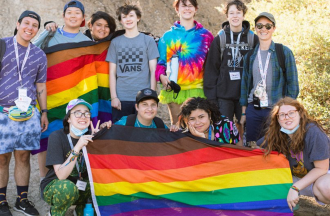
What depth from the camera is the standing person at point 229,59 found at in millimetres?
5988

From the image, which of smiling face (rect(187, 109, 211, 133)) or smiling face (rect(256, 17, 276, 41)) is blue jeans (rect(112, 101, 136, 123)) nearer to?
smiling face (rect(187, 109, 211, 133))

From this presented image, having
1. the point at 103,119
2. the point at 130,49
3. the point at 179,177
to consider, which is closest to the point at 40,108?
the point at 103,119

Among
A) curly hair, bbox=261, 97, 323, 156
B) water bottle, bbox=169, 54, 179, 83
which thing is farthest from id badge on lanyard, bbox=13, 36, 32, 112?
curly hair, bbox=261, 97, 323, 156

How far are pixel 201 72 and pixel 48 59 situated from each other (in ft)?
7.36

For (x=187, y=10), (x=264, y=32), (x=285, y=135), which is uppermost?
(x=187, y=10)

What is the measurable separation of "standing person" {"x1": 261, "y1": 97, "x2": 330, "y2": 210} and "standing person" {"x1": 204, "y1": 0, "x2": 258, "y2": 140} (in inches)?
41.6

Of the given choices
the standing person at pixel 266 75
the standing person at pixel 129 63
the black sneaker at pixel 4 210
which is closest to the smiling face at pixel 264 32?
the standing person at pixel 266 75

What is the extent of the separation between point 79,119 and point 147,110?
894mm

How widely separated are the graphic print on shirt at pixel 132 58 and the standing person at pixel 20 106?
3.87 feet

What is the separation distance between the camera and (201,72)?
244 inches

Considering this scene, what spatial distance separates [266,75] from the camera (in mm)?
5719

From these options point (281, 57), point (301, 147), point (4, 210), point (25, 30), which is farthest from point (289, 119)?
point (4, 210)

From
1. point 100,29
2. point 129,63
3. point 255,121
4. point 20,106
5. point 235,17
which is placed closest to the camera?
point 20,106

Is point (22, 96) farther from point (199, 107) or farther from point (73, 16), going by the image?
point (199, 107)
